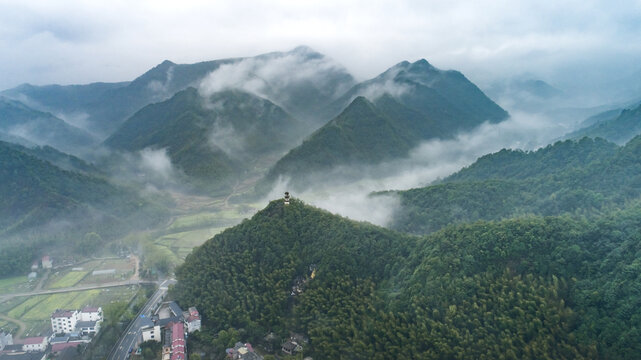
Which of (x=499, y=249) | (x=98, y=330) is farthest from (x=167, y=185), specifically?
(x=499, y=249)

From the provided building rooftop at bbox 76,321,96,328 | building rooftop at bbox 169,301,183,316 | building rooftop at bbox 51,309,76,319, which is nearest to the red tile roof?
building rooftop at bbox 76,321,96,328

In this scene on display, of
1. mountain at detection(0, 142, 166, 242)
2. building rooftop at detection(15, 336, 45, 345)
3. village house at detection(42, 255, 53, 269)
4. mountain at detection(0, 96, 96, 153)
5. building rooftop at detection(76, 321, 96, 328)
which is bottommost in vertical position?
building rooftop at detection(15, 336, 45, 345)

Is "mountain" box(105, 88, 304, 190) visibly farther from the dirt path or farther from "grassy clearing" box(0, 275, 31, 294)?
the dirt path

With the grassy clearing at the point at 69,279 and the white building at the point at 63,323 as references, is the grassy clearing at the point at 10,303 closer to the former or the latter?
the grassy clearing at the point at 69,279

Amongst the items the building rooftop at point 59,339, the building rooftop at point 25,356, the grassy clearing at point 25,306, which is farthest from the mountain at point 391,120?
the building rooftop at point 25,356

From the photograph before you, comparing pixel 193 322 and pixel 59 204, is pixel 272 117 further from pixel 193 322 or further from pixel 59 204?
pixel 193 322

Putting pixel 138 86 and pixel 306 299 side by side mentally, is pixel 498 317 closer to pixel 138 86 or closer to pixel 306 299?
pixel 306 299
